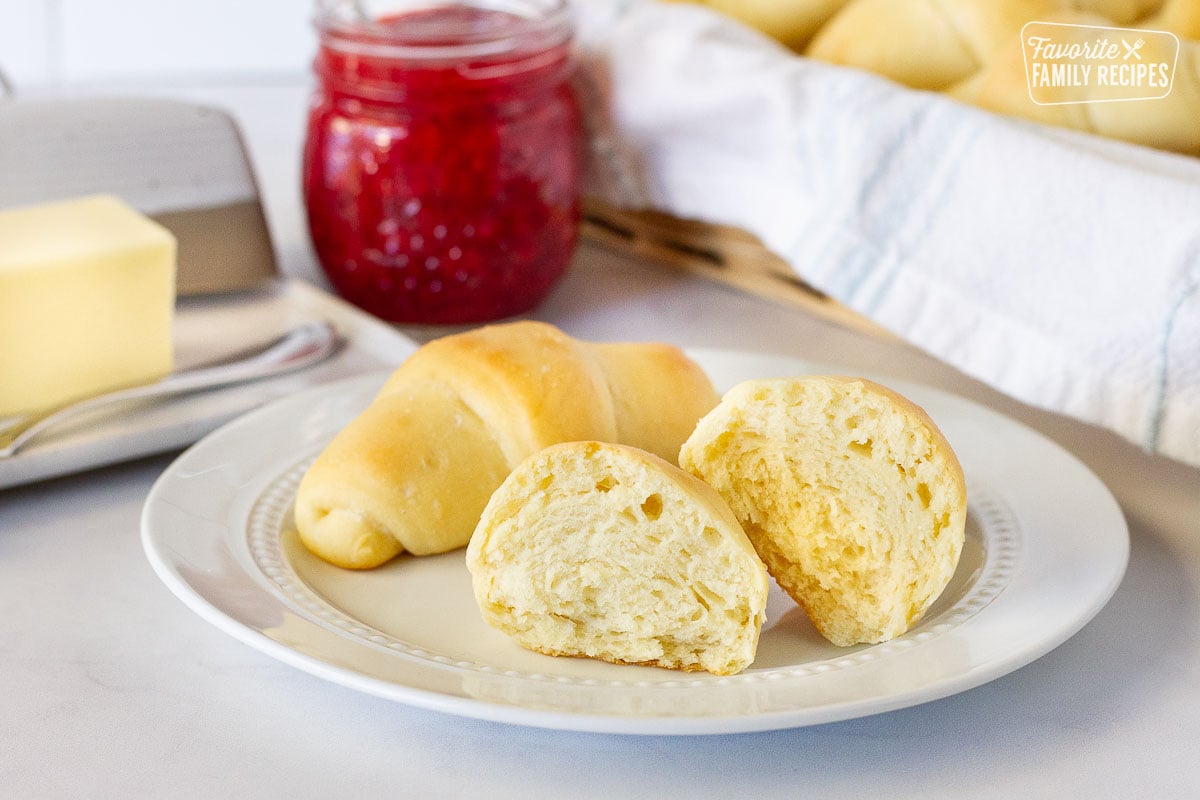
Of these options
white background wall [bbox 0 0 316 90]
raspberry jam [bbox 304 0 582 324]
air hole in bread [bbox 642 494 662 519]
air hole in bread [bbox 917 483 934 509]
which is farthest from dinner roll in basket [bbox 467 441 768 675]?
white background wall [bbox 0 0 316 90]

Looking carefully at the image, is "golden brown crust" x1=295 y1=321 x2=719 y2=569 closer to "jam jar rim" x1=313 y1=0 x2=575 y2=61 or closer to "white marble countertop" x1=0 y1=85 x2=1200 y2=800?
"white marble countertop" x1=0 y1=85 x2=1200 y2=800

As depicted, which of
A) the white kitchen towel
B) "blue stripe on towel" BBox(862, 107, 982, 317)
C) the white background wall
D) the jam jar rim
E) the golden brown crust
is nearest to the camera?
the golden brown crust

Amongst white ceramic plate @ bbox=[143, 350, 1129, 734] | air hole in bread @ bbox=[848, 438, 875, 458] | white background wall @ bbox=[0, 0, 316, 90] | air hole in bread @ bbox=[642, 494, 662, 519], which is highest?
air hole in bread @ bbox=[848, 438, 875, 458]

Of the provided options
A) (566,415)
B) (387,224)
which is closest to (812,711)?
(566,415)

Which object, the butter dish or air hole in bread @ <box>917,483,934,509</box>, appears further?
the butter dish

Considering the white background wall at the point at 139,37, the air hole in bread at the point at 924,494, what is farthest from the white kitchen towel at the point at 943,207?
the white background wall at the point at 139,37

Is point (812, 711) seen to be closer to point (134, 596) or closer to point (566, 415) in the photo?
point (566, 415)
